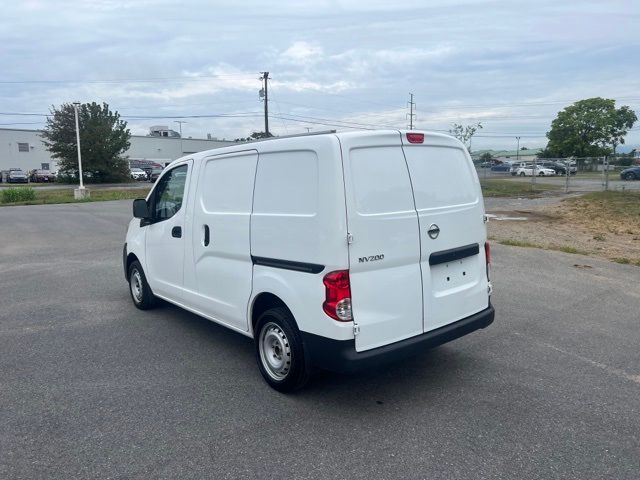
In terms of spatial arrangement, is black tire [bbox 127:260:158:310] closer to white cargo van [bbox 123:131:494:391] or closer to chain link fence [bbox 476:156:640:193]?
white cargo van [bbox 123:131:494:391]

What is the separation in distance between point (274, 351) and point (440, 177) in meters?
1.96

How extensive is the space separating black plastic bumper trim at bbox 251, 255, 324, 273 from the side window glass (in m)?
1.61

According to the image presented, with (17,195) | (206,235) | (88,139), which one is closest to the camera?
(206,235)

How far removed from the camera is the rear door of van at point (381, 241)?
3.65 m

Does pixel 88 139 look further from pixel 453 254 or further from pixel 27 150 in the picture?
pixel 453 254

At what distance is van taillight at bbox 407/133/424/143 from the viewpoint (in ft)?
13.6

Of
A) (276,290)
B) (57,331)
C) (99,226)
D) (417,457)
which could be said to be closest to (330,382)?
(276,290)

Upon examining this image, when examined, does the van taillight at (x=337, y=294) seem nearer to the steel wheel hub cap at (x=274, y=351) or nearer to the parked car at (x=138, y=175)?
the steel wheel hub cap at (x=274, y=351)

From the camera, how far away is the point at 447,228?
4.19 m

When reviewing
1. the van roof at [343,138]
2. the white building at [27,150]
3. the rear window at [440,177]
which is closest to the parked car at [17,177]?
the white building at [27,150]

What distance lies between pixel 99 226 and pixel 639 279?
1412cm

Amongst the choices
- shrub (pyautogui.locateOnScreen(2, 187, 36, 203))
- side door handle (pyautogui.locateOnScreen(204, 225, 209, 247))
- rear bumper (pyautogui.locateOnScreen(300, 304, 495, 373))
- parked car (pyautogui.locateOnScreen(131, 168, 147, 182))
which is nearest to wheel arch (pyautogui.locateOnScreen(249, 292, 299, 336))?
rear bumper (pyautogui.locateOnScreen(300, 304, 495, 373))

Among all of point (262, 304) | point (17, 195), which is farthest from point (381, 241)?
point (17, 195)

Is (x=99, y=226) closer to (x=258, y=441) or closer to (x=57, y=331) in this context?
(x=57, y=331)
